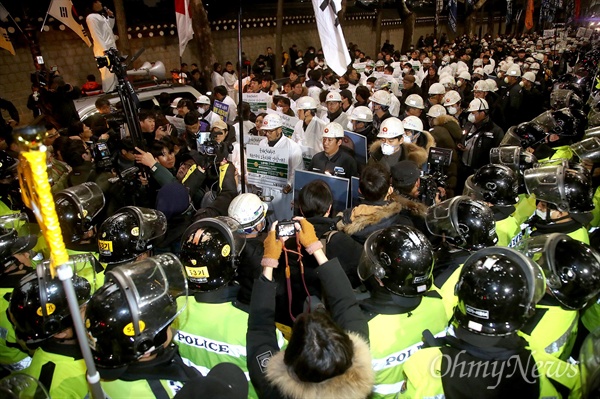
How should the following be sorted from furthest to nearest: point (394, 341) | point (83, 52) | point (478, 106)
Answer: point (83, 52) < point (478, 106) < point (394, 341)

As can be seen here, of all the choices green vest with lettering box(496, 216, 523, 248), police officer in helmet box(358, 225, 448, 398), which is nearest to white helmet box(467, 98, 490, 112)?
green vest with lettering box(496, 216, 523, 248)

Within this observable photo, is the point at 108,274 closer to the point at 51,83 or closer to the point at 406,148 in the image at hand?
the point at 406,148

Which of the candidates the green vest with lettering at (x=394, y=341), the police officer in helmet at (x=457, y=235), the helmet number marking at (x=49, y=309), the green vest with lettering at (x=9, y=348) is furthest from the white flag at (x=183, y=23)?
the green vest with lettering at (x=394, y=341)

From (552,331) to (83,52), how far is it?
1784 cm

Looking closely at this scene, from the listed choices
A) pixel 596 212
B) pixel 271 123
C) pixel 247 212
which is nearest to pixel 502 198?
pixel 596 212

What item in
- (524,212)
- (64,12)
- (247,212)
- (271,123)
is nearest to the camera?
(247,212)

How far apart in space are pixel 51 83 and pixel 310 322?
1307cm

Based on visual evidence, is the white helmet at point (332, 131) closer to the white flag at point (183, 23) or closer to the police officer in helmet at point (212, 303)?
the police officer in helmet at point (212, 303)

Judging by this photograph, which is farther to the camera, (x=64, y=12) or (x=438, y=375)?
(x=64, y=12)

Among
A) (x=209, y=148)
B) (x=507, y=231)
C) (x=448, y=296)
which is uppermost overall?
(x=209, y=148)

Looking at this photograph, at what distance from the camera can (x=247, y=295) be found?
128 inches

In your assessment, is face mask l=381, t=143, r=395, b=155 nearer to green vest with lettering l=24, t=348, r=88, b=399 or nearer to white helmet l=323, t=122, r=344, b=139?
white helmet l=323, t=122, r=344, b=139

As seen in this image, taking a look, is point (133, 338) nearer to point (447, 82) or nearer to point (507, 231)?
point (507, 231)

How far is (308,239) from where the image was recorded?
9.42ft
